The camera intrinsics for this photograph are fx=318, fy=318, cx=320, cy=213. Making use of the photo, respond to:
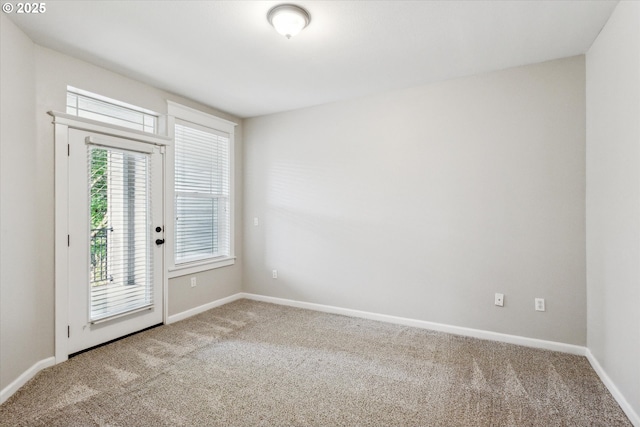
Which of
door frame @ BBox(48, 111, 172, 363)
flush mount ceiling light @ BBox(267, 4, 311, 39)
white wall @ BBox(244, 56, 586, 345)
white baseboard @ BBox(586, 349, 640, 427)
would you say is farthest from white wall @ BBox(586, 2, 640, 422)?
door frame @ BBox(48, 111, 172, 363)

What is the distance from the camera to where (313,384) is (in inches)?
92.7

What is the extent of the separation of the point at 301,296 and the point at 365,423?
239cm

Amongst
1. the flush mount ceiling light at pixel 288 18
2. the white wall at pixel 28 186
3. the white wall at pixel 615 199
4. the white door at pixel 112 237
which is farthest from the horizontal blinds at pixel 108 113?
the white wall at pixel 615 199

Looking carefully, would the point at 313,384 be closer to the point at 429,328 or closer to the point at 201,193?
the point at 429,328

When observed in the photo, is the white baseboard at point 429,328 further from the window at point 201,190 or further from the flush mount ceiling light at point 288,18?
the flush mount ceiling light at point 288,18

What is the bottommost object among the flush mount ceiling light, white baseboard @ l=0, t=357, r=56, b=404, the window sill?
white baseboard @ l=0, t=357, r=56, b=404

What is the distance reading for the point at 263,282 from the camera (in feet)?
14.9

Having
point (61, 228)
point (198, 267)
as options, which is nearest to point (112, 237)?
point (61, 228)

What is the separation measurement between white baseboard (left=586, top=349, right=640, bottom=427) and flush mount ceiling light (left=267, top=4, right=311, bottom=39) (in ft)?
10.5

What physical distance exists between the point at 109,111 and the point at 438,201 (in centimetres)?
347

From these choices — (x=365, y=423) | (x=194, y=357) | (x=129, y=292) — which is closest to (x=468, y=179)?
(x=365, y=423)

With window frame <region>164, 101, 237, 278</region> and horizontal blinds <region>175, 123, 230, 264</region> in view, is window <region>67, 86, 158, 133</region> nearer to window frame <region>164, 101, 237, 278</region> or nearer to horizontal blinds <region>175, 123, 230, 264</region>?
window frame <region>164, 101, 237, 278</region>

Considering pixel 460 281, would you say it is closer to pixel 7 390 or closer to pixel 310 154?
pixel 310 154

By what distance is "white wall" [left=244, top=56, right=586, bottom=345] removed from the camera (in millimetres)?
2826
